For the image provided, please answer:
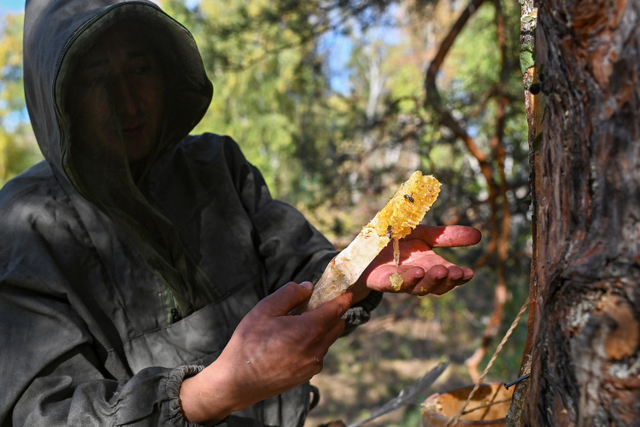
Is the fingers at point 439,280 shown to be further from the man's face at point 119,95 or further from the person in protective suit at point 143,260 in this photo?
the man's face at point 119,95

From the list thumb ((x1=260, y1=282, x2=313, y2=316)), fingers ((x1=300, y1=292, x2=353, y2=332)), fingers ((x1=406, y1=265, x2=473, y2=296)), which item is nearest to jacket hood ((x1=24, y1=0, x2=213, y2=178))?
thumb ((x1=260, y1=282, x2=313, y2=316))

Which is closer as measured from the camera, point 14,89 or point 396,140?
point 396,140

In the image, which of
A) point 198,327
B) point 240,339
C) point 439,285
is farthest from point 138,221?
point 439,285

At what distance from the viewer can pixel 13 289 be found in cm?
144

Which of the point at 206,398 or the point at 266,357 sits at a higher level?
the point at 266,357

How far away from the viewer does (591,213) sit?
3.12 ft

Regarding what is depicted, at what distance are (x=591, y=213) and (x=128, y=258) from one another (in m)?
1.50

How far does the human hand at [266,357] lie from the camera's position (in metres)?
1.24

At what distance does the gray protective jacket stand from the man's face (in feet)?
0.24

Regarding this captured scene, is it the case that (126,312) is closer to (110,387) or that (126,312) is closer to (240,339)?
(110,387)

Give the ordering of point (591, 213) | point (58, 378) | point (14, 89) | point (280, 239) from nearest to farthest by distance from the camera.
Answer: point (591, 213), point (58, 378), point (280, 239), point (14, 89)

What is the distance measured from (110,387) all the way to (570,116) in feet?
4.57

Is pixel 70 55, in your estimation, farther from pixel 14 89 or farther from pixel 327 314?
pixel 14 89

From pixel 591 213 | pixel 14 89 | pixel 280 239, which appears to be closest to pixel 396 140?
pixel 280 239
